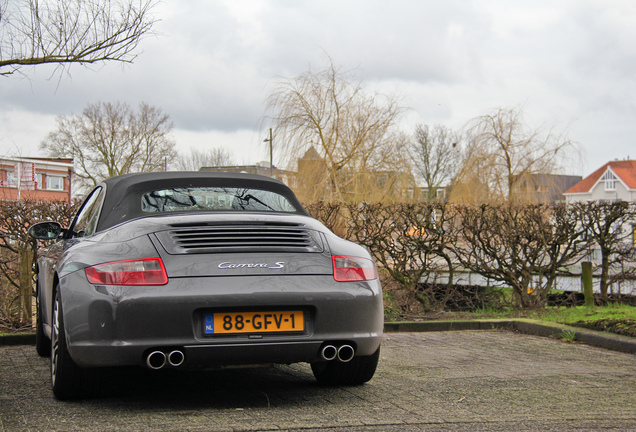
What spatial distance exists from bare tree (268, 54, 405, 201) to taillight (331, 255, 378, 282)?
60.9ft

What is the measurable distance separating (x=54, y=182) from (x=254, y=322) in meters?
75.6

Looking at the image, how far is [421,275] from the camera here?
955cm

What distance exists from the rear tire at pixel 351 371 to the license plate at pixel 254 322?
813mm

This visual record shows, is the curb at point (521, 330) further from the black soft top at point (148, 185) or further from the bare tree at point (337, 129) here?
the bare tree at point (337, 129)

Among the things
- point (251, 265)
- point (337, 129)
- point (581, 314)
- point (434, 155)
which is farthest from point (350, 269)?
point (434, 155)

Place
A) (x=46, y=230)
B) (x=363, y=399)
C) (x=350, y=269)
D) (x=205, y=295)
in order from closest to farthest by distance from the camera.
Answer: (x=205, y=295)
(x=350, y=269)
(x=363, y=399)
(x=46, y=230)

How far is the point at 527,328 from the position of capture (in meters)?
8.27

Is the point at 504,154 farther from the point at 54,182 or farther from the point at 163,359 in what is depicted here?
the point at 54,182

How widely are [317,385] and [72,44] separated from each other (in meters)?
6.31

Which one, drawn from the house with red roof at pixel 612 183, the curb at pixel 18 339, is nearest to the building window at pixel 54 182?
the house with red roof at pixel 612 183

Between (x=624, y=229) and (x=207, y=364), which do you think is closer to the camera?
(x=207, y=364)

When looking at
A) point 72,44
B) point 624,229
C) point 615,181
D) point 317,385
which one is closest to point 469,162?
point 624,229

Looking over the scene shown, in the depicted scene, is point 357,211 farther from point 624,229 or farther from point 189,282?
point 189,282

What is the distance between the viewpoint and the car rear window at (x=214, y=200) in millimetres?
4508
